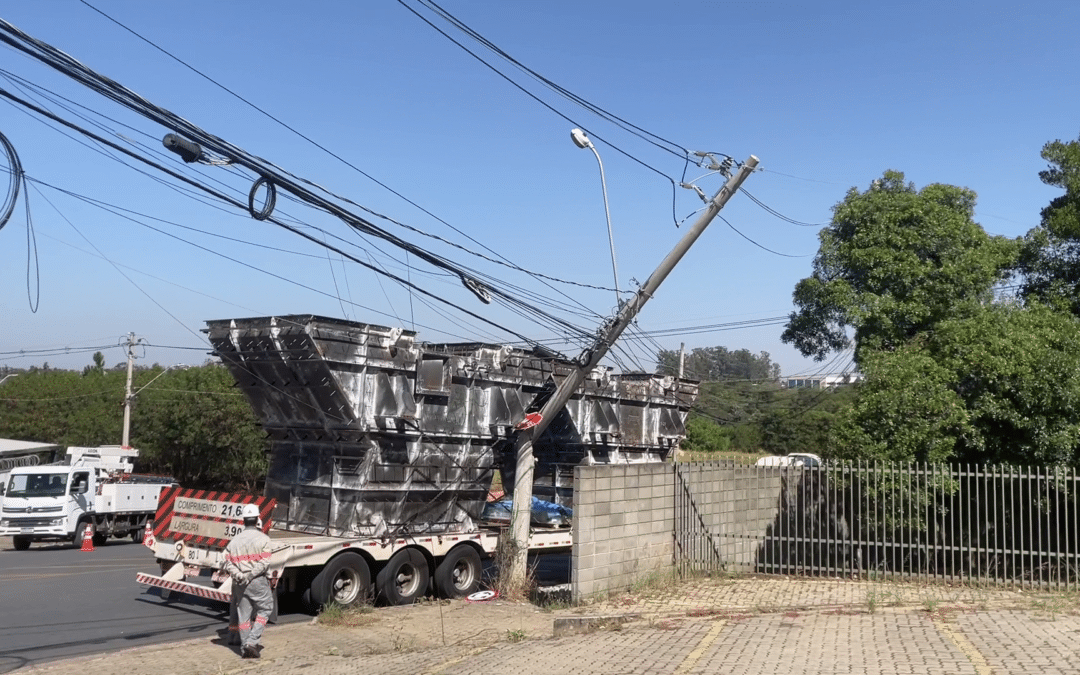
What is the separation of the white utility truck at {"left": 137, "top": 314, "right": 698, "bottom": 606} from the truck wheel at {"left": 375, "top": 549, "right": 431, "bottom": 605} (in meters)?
0.02

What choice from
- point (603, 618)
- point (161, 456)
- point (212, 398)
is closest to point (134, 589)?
point (603, 618)

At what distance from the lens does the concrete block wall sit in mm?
12641

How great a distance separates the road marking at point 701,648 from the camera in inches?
→ 338

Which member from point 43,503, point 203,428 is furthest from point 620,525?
point 203,428

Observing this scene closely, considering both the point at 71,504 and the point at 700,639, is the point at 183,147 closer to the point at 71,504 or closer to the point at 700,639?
the point at 700,639

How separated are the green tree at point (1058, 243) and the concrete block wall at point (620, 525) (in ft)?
26.0

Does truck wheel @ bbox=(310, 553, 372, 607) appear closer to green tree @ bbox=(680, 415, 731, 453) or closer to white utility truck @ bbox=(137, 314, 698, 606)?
white utility truck @ bbox=(137, 314, 698, 606)

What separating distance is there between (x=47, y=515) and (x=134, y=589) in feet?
37.5

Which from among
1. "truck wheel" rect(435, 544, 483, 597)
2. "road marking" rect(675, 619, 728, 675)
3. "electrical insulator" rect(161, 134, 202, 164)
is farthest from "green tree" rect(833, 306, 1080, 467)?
"electrical insulator" rect(161, 134, 202, 164)

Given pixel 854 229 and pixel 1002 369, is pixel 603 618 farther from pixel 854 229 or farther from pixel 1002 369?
pixel 854 229

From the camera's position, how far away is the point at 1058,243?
56.6 ft

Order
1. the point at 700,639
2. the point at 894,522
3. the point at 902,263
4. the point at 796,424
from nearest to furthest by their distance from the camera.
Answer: the point at 700,639 → the point at 894,522 → the point at 902,263 → the point at 796,424

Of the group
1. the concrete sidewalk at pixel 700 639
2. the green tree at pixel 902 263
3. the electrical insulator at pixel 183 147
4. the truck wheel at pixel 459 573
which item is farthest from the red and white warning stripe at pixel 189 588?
the green tree at pixel 902 263

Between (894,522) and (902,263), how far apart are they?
5.29 metres
